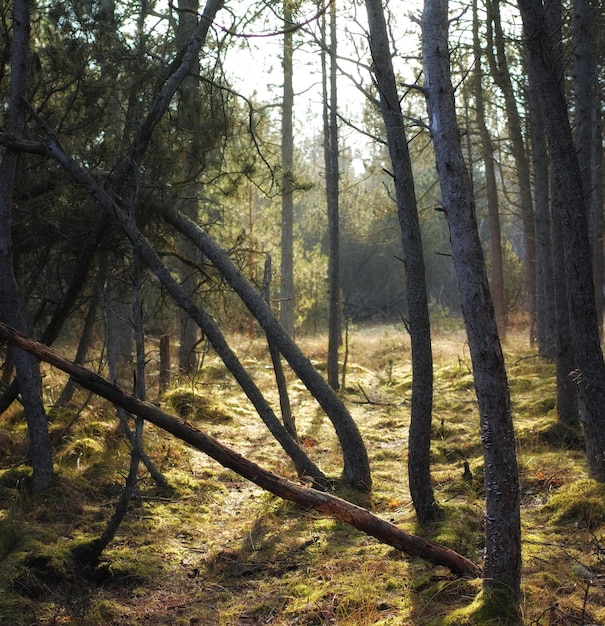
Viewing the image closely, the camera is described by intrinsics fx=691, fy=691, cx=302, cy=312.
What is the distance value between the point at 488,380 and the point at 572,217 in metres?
3.05

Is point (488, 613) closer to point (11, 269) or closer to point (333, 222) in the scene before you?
point (11, 269)

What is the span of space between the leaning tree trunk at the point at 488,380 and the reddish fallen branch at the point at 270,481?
27.0 inches

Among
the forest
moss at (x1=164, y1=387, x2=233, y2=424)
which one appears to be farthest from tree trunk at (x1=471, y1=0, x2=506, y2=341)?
moss at (x1=164, y1=387, x2=233, y2=424)

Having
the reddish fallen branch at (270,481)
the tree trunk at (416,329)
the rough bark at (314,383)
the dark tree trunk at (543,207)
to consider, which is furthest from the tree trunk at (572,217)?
the dark tree trunk at (543,207)

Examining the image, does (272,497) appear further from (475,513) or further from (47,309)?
(47,309)

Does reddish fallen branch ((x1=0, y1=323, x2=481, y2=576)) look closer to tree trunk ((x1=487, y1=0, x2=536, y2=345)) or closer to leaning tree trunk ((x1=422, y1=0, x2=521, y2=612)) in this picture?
leaning tree trunk ((x1=422, y1=0, x2=521, y2=612))

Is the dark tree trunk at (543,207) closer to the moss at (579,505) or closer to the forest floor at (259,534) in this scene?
the forest floor at (259,534)

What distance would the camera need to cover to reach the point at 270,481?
5457 millimetres

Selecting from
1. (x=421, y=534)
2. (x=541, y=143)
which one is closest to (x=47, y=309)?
(x=421, y=534)

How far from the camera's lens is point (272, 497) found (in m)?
7.75

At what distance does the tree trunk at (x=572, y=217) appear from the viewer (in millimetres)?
6723

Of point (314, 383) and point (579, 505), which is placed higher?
point (314, 383)

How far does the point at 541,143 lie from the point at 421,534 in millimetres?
8951

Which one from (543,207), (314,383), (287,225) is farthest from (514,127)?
(314,383)
